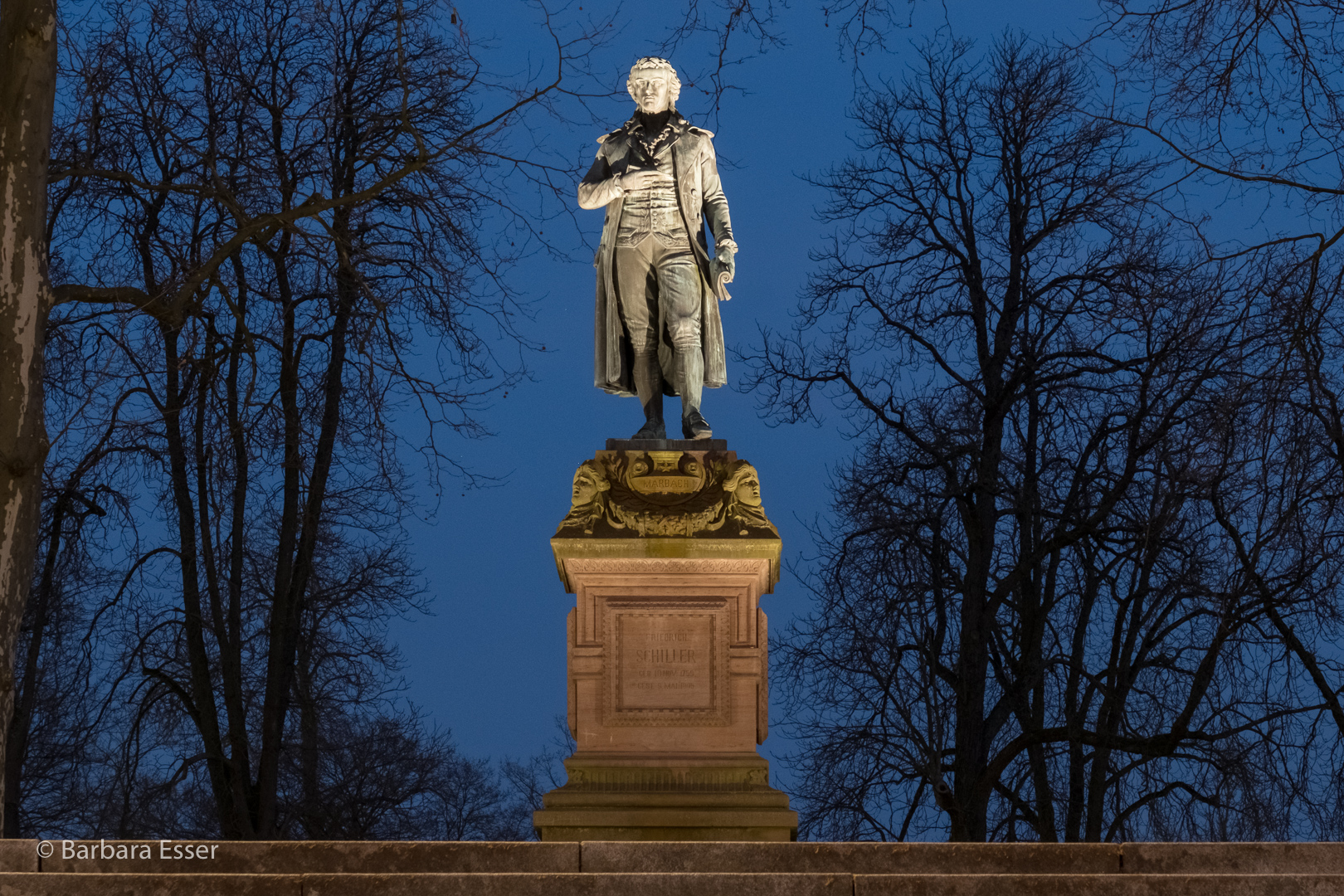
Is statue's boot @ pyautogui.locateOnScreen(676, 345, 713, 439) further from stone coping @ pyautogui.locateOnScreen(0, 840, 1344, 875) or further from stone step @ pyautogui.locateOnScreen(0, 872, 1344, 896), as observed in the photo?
stone step @ pyautogui.locateOnScreen(0, 872, 1344, 896)

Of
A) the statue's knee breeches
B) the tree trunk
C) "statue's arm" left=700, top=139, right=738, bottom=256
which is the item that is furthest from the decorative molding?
the tree trunk

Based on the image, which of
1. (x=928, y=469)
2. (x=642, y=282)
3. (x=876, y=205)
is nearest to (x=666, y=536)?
(x=642, y=282)

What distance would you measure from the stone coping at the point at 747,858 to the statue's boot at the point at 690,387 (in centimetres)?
407

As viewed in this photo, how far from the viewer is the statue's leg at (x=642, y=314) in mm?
11461

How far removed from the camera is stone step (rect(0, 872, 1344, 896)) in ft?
21.3

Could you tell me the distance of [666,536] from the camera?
1072 centimetres

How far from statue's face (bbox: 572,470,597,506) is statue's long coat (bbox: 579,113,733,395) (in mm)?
864

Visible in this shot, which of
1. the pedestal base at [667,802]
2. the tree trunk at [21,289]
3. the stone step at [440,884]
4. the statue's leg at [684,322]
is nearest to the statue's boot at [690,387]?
the statue's leg at [684,322]

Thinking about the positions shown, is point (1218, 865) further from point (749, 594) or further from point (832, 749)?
point (832, 749)

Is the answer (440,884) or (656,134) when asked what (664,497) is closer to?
(656,134)

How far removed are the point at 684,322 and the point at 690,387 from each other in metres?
0.41

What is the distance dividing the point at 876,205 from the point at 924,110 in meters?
1.21

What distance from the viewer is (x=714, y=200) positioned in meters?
11.6

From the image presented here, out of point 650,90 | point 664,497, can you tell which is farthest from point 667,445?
point 650,90
